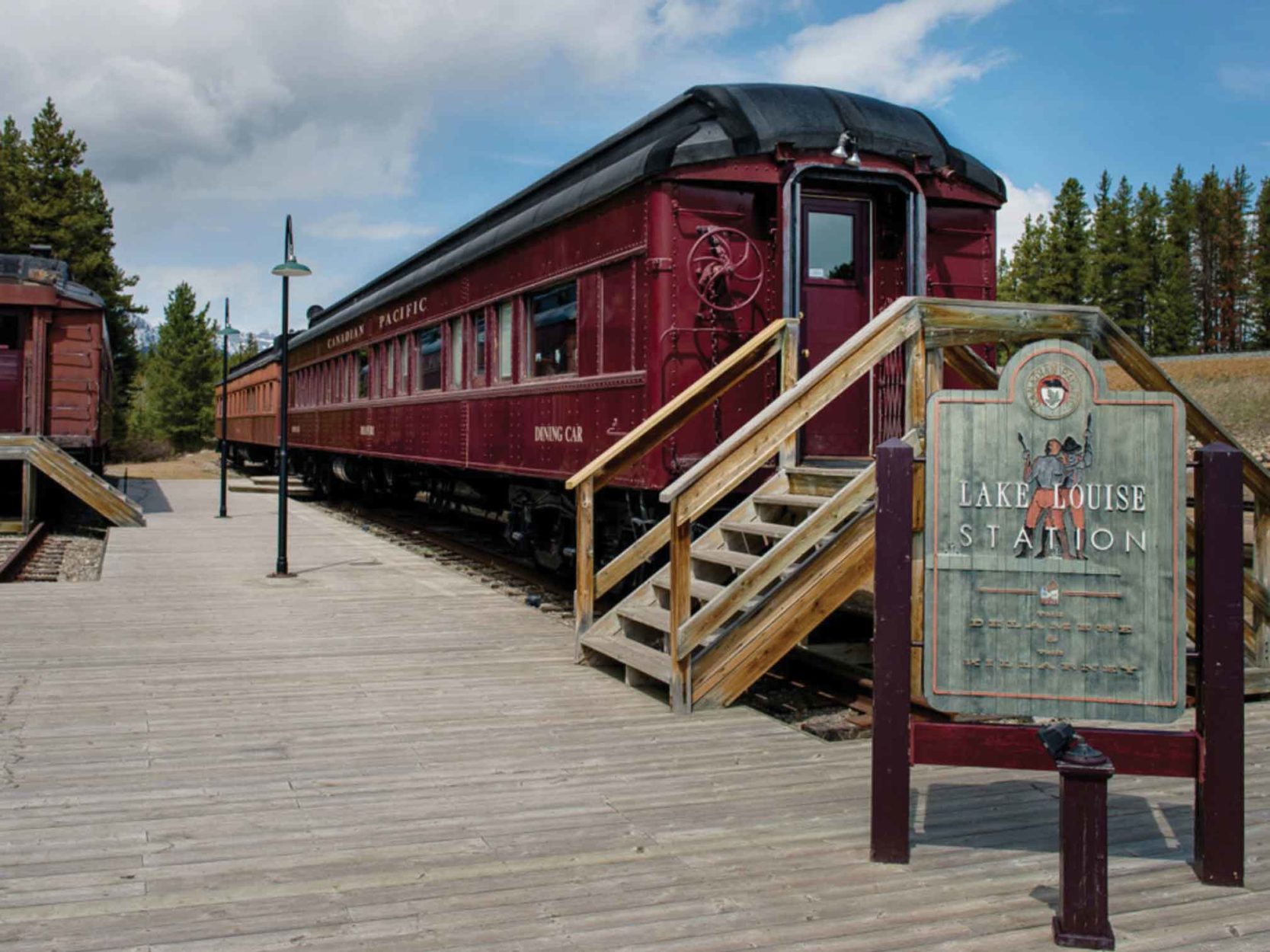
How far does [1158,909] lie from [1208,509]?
1212 millimetres

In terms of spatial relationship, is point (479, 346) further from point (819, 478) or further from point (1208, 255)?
point (1208, 255)

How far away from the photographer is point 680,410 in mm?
7316

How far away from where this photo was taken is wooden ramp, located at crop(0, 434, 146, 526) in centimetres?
1576

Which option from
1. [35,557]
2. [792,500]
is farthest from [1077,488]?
[35,557]

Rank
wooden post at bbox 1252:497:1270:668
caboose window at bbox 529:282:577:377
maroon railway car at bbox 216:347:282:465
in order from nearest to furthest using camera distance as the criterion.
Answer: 1. wooden post at bbox 1252:497:1270:668
2. caboose window at bbox 529:282:577:377
3. maroon railway car at bbox 216:347:282:465

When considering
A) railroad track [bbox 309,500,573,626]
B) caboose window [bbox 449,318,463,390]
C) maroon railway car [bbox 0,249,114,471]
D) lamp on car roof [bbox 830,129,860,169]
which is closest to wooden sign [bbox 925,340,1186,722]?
lamp on car roof [bbox 830,129,860,169]

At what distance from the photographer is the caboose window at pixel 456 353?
12.5m

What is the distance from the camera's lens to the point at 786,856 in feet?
13.5

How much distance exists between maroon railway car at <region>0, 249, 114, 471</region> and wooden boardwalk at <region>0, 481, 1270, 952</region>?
33.5 ft

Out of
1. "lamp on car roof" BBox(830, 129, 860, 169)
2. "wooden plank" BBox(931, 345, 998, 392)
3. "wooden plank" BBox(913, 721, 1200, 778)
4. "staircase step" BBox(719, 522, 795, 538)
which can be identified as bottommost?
"wooden plank" BBox(913, 721, 1200, 778)

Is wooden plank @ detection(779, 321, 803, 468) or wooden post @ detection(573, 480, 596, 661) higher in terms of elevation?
wooden plank @ detection(779, 321, 803, 468)

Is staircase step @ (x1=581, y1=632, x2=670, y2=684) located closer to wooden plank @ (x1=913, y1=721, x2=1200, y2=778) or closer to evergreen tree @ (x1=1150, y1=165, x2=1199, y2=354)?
wooden plank @ (x1=913, y1=721, x2=1200, y2=778)

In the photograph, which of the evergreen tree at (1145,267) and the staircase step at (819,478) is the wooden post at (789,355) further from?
the evergreen tree at (1145,267)

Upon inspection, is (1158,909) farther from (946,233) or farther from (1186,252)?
(1186,252)
